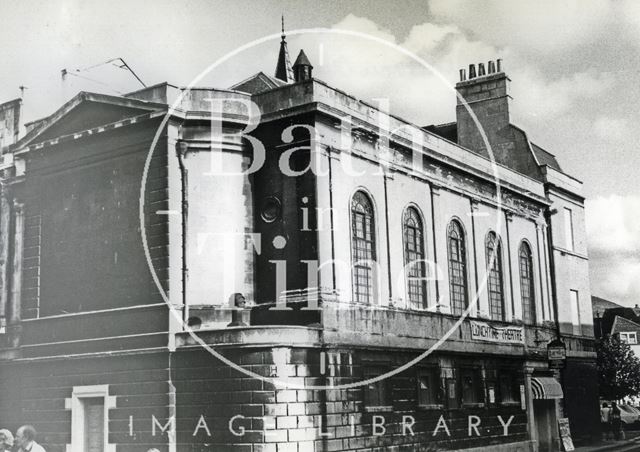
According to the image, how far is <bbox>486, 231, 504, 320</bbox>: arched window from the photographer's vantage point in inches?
1164

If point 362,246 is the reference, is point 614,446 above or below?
below

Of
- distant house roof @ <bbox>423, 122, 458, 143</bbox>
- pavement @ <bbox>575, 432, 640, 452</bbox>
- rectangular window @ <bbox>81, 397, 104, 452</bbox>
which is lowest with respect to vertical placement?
pavement @ <bbox>575, 432, 640, 452</bbox>

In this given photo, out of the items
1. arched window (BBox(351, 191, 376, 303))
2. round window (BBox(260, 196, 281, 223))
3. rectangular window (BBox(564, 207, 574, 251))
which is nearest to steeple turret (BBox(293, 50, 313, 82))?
rectangular window (BBox(564, 207, 574, 251))

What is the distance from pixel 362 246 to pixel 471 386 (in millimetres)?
6785

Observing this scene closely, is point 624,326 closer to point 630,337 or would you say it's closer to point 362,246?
point 630,337

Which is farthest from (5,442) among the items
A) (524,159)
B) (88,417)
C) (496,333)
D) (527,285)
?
(524,159)

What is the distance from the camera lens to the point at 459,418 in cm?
2552

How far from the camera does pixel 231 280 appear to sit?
21562 mm

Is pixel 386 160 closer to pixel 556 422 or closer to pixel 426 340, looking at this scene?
pixel 426 340

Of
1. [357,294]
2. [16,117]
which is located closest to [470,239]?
[357,294]

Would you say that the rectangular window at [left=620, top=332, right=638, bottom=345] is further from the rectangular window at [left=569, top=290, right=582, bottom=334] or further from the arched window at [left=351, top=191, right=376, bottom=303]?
the arched window at [left=351, top=191, right=376, bottom=303]

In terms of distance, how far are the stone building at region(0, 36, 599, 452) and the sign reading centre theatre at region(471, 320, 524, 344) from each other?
522mm

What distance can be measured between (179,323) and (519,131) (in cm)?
1922

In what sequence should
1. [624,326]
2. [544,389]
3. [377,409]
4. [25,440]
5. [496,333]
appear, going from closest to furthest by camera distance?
1. [25,440]
2. [377,409]
3. [496,333]
4. [544,389]
5. [624,326]
